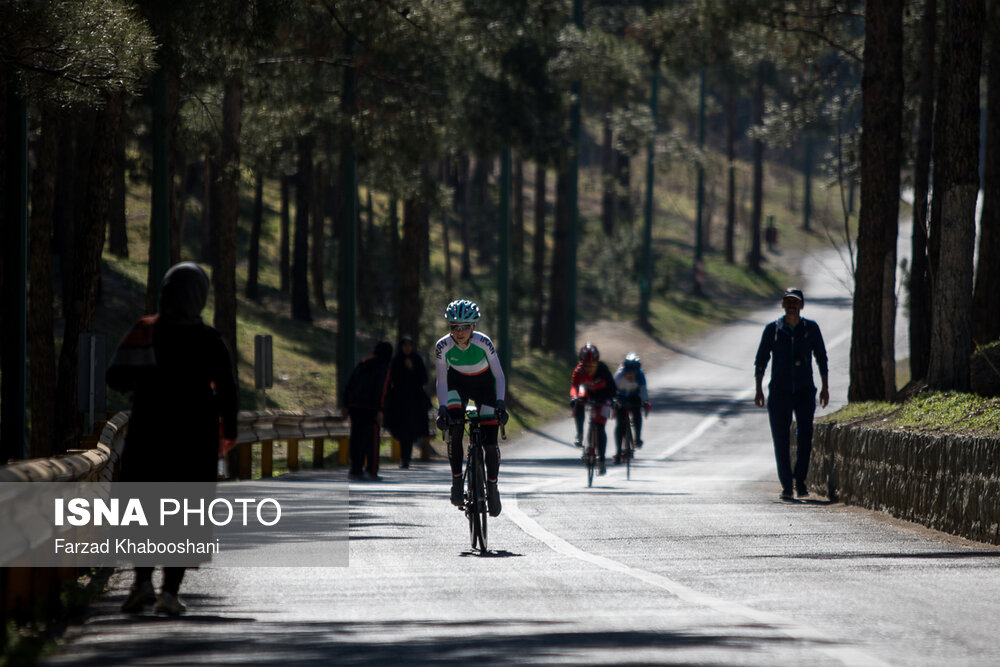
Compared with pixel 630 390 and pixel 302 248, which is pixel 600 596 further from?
pixel 302 248

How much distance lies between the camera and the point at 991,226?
2300 centimetres

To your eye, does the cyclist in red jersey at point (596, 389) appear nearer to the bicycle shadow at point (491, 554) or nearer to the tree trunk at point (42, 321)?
the tree trunk at point (42, 321)

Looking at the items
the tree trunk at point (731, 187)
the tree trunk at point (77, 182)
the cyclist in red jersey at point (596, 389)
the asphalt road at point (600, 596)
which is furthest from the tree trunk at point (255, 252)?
the tree trunk at point (731, 187)

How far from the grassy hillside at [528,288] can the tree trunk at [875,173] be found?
3640 mm

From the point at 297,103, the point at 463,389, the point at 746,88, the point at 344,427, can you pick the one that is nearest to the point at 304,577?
the point at 463,389

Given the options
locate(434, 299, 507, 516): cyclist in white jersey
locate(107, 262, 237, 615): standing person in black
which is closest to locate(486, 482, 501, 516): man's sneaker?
locate(434, 299, 507, 516): cyclist in white jersey

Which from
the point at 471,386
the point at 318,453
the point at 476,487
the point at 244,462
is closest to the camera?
the point at 476,487

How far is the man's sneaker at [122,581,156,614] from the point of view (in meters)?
7.98

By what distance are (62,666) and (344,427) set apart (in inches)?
743

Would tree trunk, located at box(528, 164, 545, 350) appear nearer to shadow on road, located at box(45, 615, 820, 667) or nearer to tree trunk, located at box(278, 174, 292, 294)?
tree trunk, located at box(278, 174, 292, 294)

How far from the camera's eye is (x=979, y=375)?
14.6 meters

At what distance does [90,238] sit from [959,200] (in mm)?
10600

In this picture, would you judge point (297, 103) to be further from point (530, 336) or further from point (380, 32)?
point (530, 336)

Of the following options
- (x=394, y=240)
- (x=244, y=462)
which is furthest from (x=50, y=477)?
(x=394, y=240)
